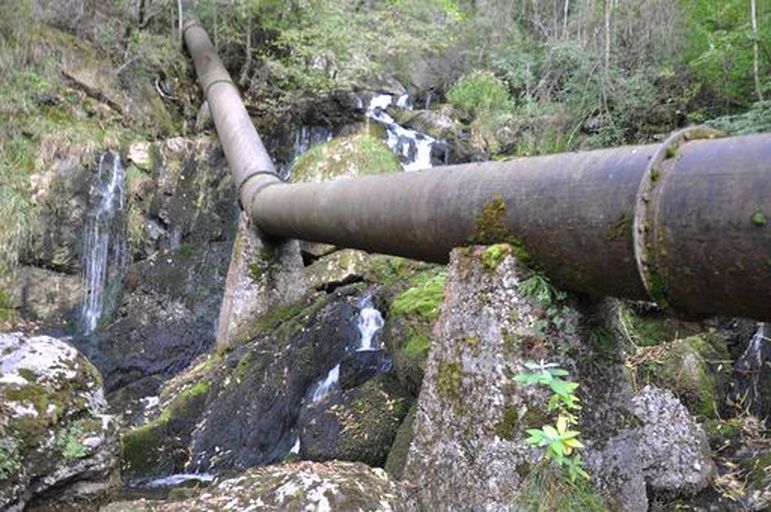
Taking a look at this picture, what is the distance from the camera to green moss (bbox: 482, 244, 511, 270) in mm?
3033

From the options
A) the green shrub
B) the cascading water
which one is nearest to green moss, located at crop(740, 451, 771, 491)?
the cascading water

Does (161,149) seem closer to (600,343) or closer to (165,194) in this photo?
(165,194)

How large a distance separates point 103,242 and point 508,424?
8.80 meters

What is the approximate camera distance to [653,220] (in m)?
2.31

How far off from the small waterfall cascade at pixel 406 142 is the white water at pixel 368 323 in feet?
18.0

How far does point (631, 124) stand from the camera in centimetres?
1085

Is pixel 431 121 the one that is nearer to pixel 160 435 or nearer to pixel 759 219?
pixel 160 435

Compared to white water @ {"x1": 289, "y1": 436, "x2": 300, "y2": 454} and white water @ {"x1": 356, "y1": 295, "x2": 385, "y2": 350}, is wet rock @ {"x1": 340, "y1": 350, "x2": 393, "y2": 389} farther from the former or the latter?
white water @ {"x1": 289, "y1": 436, "x2": 300, "y2": 454}

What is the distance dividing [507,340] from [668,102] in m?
9.30

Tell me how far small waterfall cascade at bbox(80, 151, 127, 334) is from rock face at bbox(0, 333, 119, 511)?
204 inches

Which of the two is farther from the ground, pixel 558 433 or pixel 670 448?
pixel 558 433

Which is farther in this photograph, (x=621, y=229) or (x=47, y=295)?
(x=47, y=295)

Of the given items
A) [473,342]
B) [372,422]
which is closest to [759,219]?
[473,342]

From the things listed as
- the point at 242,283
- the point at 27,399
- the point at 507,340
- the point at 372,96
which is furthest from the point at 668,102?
the point at 27,399
